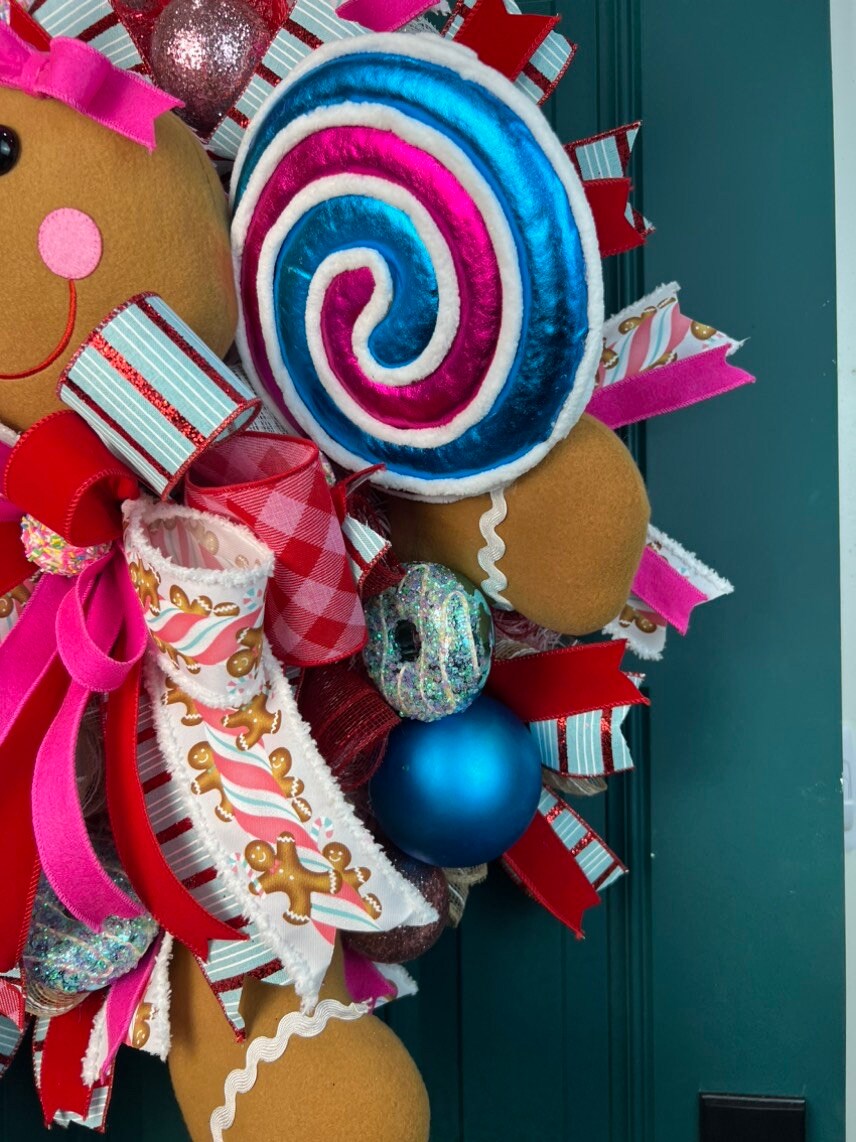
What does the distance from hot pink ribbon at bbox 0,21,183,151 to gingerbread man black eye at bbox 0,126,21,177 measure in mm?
27

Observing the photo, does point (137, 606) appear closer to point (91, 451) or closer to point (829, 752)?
point (91, 451)

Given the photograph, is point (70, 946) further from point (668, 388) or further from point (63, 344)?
point (668, 388)

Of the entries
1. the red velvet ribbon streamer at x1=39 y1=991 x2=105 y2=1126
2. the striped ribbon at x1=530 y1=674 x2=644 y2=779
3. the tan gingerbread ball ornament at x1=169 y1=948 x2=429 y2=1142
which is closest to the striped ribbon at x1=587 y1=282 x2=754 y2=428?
the striped ribbon at x1=530 y1=674 x2=644 y2=779

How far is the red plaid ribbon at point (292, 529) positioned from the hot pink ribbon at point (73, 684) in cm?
8

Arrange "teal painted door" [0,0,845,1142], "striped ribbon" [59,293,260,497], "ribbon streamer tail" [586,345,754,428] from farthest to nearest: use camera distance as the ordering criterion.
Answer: "teal painted door" [0,0,845,1142]
"ribbon streamer tail" [586,345,754,428]
"striped ribbon" [59,293,260,497]

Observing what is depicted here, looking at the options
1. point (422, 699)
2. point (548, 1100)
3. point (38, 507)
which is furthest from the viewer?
point (548, 1100)

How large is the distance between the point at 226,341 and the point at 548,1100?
0.75 meters

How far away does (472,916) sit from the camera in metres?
0.92

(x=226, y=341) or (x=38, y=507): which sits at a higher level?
(x=226, y=341)

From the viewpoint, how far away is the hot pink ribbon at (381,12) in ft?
1.94

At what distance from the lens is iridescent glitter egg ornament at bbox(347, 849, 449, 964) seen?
69 centimetres

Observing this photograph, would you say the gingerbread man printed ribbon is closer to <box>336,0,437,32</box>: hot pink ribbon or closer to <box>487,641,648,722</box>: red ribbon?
<box>487,641,648,722</box>: red ribbon

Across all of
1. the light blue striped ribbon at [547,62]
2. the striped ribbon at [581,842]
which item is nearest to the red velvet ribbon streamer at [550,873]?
the striped ribbon at [581,842]

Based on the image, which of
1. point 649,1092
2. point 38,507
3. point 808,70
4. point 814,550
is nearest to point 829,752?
point 814,550
